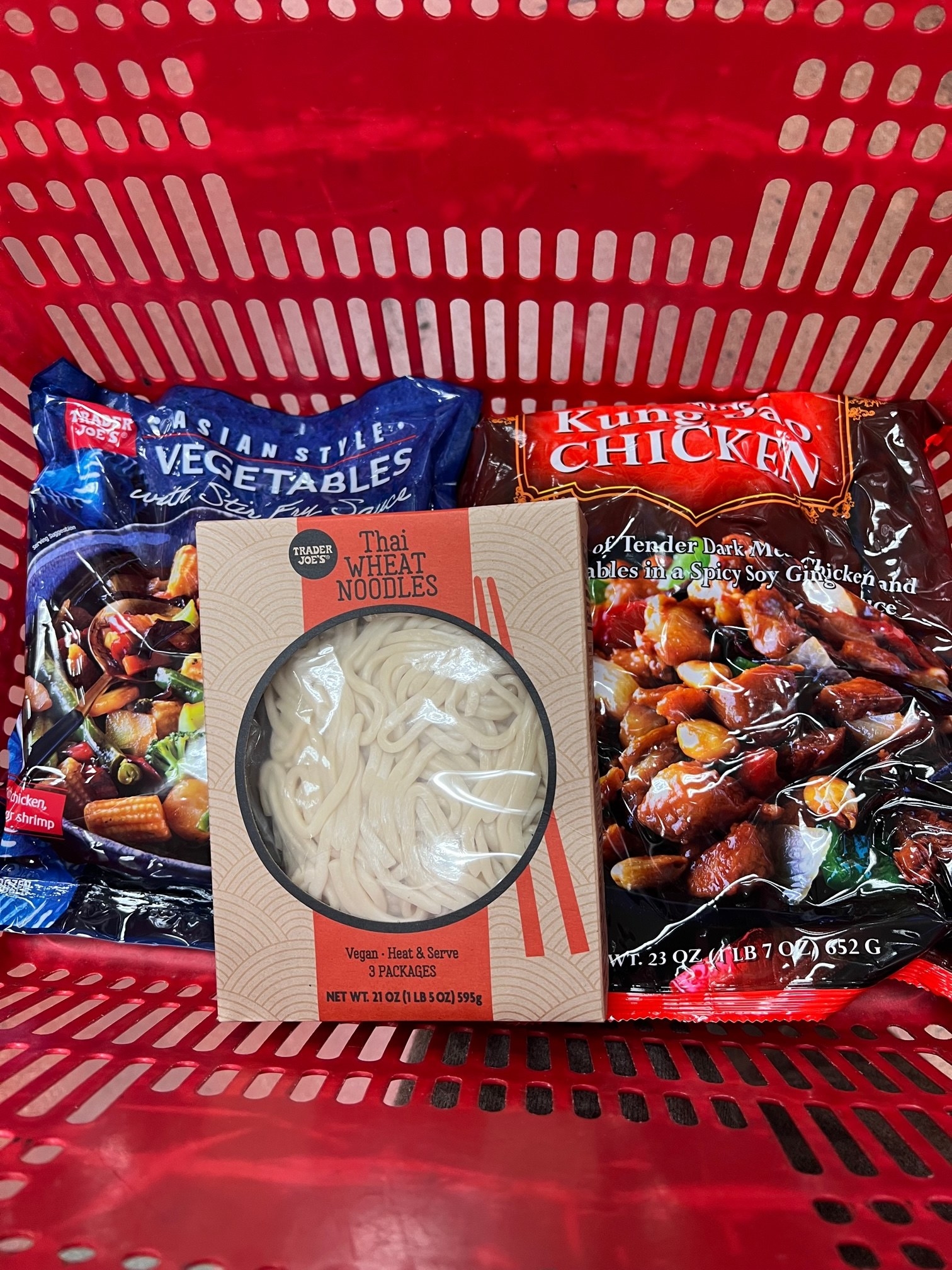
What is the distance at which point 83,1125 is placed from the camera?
630mm

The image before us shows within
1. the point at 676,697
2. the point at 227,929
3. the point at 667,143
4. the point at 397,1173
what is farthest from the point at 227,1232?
the point at 667,143

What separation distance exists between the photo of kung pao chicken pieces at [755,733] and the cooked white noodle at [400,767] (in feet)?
0.55

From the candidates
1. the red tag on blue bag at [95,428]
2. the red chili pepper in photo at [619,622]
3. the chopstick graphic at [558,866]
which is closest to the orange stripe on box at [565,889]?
the chopstick graphic at [558,866]

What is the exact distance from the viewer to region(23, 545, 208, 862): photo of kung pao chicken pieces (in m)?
0.91

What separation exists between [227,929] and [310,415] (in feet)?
1.83

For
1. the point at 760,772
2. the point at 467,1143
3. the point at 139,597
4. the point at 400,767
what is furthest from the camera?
the point at 139,597

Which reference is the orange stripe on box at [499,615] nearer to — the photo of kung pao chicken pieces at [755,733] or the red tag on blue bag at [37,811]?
the photo of kung pao chicken pieces at [755,733]

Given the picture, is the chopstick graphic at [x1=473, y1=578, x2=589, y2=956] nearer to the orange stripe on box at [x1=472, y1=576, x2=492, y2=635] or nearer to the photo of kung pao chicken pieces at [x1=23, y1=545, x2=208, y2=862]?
the orange stripe on box at [x1=472, y1=576, x2=492, y2=635]

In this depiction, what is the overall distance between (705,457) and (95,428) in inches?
24.4

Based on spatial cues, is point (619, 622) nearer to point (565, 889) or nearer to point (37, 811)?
point (565, 889)

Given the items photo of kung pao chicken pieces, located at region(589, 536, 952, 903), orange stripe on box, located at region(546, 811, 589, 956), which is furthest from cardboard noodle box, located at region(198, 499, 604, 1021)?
photo of kung pao chicken pieces, located at region(589, 536, 952, 903)

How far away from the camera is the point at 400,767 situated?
0.73 meters

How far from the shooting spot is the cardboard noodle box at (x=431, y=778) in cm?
70

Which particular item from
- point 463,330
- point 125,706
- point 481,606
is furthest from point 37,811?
point 463,330
